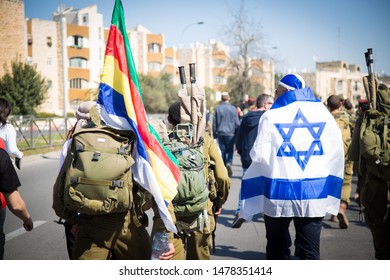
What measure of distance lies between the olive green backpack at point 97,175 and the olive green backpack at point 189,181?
1.89ft

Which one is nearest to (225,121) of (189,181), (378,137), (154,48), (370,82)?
(370,82)

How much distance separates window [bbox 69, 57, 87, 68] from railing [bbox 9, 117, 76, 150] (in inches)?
1744

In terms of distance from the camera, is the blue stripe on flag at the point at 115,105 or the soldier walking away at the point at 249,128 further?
the soldier walking away at the point at 249,128

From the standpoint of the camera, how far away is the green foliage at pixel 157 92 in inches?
2063

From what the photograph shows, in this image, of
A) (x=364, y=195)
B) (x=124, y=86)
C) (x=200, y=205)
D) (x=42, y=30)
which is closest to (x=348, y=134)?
(x=364, y=195)

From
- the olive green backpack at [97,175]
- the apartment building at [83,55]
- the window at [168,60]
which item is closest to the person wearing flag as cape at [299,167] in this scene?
the olive green backpack at [97,175]

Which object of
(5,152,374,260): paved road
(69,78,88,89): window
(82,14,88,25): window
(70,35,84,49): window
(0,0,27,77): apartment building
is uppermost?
(82,14,88,25): window

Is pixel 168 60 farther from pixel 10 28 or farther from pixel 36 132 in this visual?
pixel 36 132

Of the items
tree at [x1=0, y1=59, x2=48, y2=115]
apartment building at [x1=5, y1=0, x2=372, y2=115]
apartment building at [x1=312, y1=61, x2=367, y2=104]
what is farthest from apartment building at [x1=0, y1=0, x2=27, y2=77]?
apartment building at [x1=312, y1=61, x2=367, y2=104]

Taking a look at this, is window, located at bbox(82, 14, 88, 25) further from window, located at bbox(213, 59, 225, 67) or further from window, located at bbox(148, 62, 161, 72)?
window, located at bbox(213, 59, 225, 67)

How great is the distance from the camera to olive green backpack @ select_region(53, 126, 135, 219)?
3.20 metres

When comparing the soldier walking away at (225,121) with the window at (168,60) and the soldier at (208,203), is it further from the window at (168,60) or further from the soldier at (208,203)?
the window at (168,60)

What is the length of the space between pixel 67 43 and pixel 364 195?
63505 mm
